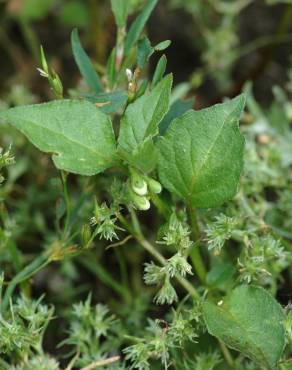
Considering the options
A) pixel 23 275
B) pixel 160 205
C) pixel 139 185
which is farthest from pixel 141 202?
pixel 23 275

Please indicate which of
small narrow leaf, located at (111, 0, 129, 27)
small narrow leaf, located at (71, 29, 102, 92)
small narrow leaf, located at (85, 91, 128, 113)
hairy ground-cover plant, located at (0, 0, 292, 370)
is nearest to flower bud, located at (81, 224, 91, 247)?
hairy ground-cover plant, located at (0, 0, 292, 370)

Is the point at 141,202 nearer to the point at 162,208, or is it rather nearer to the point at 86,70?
the point at 162,208

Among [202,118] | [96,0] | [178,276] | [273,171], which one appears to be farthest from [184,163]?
[96,0]

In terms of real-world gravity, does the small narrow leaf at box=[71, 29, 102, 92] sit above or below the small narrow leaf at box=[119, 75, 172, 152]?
below

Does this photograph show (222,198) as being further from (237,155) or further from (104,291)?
(104,291)

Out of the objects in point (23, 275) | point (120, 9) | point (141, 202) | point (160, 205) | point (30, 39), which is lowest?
point (30, 39)

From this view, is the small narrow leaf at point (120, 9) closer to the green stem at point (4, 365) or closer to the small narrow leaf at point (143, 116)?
the small narrow leaf at point (143, 116)

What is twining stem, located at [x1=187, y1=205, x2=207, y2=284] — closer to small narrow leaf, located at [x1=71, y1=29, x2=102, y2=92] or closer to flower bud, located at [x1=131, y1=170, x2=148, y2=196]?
flower bud, located at [x1=131, y1=170, x2=148, y2=196]
